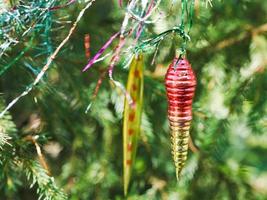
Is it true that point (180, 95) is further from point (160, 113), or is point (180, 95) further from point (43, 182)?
point (160, 113)

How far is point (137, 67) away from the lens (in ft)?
2.48

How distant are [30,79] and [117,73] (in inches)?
6.4

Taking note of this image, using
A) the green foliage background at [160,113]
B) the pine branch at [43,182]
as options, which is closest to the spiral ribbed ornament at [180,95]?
the pine branch at [43,182]

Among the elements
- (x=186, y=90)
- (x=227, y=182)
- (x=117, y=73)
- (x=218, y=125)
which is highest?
(x=186, y=90)

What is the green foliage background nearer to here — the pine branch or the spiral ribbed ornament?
the pine branch

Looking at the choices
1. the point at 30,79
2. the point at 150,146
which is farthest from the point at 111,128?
the point at 30,79

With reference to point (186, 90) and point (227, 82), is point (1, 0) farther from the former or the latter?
point (227, 82)

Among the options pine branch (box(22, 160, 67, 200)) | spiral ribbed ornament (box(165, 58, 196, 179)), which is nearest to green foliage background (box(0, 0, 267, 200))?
pine branch (box(22, 160, 67, 200))

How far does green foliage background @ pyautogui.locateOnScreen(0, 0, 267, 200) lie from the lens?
1.14 meters

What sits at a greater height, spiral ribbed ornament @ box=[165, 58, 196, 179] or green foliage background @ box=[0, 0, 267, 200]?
spiral ribbed ornament @ box=[165, 58, 196, 179]

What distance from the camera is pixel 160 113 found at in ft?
4.06

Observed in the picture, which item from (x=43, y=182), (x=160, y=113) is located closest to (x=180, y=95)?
(x=43, y=182)

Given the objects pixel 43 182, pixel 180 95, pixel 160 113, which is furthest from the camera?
pixel 160 113

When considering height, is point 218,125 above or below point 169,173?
above
